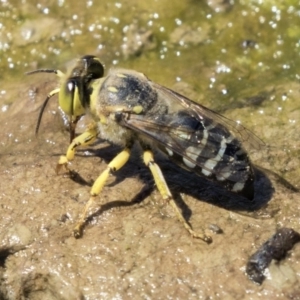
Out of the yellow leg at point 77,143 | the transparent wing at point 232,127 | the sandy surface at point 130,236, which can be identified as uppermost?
the transparent wing at point 232,127

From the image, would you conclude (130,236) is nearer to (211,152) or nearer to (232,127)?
(211,152)

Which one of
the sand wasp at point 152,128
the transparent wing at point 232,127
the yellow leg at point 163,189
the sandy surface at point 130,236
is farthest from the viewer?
the transparent wing at point 232,127

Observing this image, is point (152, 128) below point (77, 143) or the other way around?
the other way around

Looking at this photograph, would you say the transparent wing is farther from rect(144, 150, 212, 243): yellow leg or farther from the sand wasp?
rect(144, 150, 212, 243): yellow leg

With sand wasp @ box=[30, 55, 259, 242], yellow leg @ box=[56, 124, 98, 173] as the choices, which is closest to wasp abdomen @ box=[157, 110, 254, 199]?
sand wasp @ box=[30, 55, 259, 242]

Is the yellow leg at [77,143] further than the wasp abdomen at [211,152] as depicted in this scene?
Yes

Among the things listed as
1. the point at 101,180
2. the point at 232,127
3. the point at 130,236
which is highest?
the point at 232,127

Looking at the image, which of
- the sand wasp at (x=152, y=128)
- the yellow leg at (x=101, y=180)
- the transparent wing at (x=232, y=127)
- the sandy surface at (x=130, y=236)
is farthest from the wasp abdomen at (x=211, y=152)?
the yellow leg at (x=101, y=180)

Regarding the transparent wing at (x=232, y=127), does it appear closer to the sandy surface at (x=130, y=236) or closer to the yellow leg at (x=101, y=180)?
the sandy surface at (x=130, y=236)

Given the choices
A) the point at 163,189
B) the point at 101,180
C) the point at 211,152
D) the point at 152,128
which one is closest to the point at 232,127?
the point at 211,152
